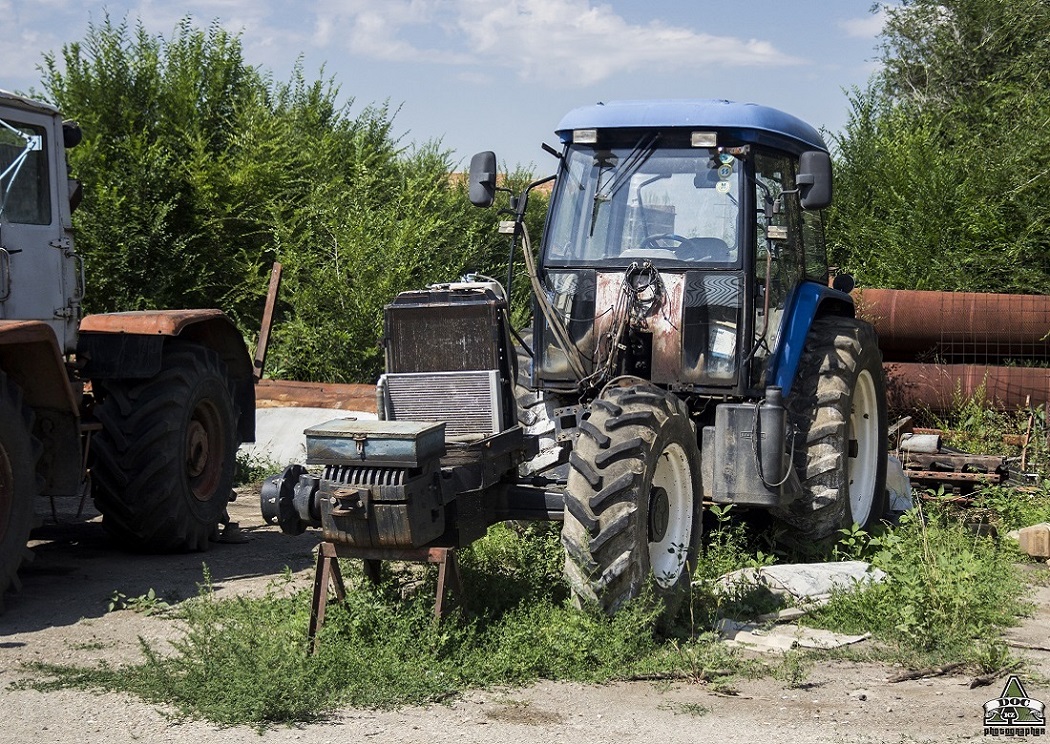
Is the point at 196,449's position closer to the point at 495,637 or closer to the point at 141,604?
the point at 141,604

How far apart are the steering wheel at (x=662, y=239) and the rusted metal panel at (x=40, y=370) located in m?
3.26

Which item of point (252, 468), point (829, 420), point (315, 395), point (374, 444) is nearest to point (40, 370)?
point (374, 444)

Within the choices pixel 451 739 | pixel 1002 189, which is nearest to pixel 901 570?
pixel 451 739

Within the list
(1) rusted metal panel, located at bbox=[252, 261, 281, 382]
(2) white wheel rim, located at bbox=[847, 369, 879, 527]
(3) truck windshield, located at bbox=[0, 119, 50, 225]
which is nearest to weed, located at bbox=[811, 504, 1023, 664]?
(2) white wheel rim, located at bbox=[847, 369, 879, 527]

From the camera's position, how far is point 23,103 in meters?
7.29

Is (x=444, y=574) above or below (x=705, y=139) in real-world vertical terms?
below

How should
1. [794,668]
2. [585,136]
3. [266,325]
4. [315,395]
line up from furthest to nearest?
[315,395] → [266,325] → [585,136] → [794,668]

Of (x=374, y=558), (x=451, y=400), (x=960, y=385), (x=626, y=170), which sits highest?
(x=626, y=170)

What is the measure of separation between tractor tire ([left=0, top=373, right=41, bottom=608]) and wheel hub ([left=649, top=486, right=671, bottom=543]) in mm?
3174

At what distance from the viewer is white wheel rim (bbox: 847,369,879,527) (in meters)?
8.29

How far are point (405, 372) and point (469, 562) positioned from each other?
1097 millimetres

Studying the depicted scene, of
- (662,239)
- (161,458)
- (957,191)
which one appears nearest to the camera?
(662,239)

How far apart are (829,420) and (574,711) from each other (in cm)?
298

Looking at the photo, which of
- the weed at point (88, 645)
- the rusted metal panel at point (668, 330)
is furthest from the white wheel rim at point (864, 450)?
the weed at point (88, 645)
